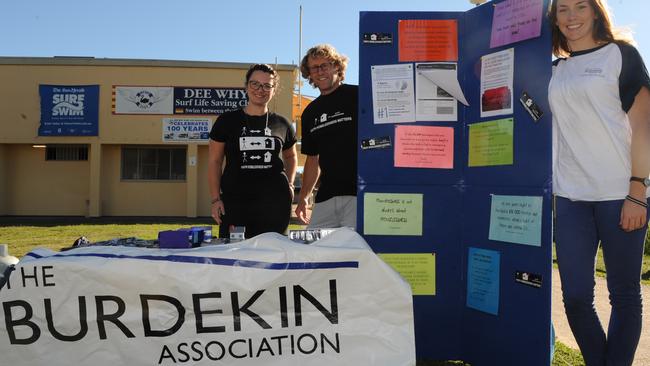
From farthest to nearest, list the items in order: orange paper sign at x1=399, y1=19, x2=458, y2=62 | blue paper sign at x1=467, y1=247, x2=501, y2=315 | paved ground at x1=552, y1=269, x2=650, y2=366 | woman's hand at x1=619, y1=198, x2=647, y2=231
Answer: paved ground at x1=552, y1=269, x2=650, y2=366 → orange paper sign at x1=399, y1=19, x2=458, y2=62 → blue paper sign at x1=467, y1=247, x2=501, y2=315 → woman's hand at x1=619, y1=198, x2=647, y2=231

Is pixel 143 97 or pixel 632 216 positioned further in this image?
pixel 143 97

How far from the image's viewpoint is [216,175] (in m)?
3.50

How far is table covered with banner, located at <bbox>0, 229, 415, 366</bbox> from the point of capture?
6.57ft

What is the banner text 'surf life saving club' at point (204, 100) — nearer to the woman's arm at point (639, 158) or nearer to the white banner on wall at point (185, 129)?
the white banner on wall at point (185, 129)

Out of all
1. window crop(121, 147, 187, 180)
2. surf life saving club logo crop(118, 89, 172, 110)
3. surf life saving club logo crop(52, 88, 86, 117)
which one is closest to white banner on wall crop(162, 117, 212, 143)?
surf life saving club logo crop(118, 89, 172, 110)

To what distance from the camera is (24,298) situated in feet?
6.56

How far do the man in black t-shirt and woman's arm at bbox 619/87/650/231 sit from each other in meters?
1.58

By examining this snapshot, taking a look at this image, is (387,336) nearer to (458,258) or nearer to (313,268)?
(313,268)

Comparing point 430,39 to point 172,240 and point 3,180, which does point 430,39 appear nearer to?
point 172,240

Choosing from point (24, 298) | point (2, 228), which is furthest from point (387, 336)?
point (2, 228)

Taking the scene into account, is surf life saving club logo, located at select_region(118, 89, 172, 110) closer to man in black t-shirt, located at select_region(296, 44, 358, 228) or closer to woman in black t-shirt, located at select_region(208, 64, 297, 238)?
woman in black t-shirt, located at select_region(208, 64, 297, 238)

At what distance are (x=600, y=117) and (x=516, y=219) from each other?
2.29 feet

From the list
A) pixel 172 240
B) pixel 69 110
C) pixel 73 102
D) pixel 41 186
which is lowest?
pixel 41 186

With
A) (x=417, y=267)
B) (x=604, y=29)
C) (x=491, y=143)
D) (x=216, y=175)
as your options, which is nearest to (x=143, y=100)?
(x=216, y=175)
